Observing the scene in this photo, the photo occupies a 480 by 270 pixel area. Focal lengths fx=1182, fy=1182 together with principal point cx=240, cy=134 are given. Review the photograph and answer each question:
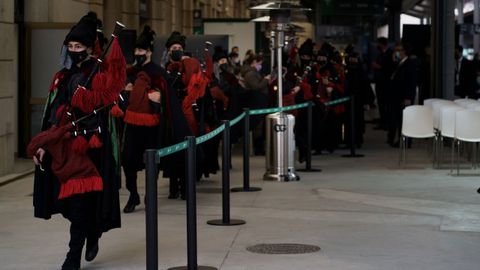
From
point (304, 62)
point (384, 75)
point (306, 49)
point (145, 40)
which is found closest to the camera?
point (145, 40)

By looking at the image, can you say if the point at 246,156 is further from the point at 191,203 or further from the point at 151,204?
the point at 151,204

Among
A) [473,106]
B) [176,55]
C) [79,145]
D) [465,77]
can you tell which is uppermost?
[176,55]

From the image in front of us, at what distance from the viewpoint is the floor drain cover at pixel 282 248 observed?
1088cm

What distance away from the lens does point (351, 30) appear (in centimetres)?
5075

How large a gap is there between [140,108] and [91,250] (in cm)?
362

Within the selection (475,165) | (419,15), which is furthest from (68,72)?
(419,15)

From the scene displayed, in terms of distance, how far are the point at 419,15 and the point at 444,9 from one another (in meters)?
24.4

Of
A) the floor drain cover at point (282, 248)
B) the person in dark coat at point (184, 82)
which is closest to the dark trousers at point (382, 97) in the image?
the person in dark coat at point (184, 82)

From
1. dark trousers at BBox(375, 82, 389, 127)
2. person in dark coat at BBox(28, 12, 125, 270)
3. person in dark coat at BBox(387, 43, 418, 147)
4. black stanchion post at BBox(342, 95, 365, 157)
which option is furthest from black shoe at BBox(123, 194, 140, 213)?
dark trousers at BBox(375, 82, 389, 127)

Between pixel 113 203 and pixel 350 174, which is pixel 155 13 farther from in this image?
pixel 113 203

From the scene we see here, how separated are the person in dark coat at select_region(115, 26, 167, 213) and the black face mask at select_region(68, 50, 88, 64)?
3572mm

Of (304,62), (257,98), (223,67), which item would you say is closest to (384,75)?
(257,98)

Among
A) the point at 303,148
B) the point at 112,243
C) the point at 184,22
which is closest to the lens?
the point at 112,243

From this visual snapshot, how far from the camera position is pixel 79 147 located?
970cm
